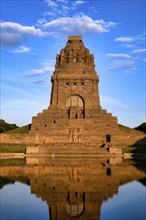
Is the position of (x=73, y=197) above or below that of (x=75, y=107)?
below

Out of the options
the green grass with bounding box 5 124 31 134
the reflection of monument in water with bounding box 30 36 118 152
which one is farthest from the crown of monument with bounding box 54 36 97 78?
the green grass with bounding box 5 124 31 134

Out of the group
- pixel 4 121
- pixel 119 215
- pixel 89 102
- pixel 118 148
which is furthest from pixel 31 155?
pixel 4 121

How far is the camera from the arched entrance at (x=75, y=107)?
56.7 m

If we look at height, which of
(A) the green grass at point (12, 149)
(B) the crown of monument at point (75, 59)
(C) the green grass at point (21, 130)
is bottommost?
(A) the green grass at point (12, 149)

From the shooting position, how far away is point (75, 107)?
57.7m

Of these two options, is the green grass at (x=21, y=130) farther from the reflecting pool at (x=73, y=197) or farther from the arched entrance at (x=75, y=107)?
the reflecting pool at (x=73, y=197)

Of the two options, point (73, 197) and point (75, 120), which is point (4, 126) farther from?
point (73, 197)

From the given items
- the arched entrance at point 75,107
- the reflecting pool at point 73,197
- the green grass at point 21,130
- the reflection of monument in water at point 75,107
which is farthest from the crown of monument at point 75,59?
the reflecting pool at point 73,197

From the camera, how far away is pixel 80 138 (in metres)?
51.1

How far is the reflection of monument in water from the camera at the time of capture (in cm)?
5156

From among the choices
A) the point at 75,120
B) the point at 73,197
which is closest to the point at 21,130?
the point at 75,120

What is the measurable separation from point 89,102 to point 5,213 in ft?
156

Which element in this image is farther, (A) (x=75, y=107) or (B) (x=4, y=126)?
(B) (x=4, y=126)

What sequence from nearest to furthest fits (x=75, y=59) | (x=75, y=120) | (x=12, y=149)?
(x=12, y=149), (x=75, y=120), (x=75, y=59)
